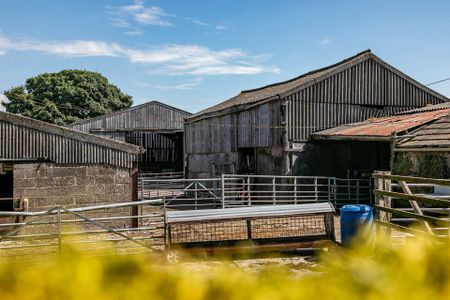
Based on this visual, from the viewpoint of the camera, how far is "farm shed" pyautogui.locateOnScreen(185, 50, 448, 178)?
19797 mm

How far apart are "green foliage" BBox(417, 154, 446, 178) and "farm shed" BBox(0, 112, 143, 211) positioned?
9500 mm

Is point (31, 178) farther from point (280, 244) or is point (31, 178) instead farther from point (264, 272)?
point (264, 272)

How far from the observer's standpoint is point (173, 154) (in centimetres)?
3672

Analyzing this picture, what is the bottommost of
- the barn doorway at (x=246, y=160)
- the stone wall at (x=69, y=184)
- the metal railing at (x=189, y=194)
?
the metal railing at (x=189, y=194)

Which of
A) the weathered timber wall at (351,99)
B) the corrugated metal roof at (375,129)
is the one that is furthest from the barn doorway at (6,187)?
the corrugated metal roof at (375,129)

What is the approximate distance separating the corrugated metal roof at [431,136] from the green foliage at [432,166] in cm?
38

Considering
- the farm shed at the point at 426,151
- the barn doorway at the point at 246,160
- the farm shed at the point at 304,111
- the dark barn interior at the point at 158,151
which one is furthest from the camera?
the dark barn interior at the point at 158,151

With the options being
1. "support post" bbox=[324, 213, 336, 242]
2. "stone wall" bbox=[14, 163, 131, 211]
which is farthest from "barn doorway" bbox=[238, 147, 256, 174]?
"support post" bbox=[324, 213, 336, 242]

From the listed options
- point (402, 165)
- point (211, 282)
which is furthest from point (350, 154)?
point (211, 282)

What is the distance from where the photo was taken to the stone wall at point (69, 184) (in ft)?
43.1

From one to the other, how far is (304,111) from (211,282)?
19.4 metres

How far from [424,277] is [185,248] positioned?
8262 millimetres

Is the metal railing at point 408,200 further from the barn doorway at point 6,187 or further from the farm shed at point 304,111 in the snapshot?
the farm shed at point 304,111

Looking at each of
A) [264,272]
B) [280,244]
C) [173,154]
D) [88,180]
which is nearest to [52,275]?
[264,272]
